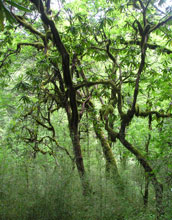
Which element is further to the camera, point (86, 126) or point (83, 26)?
point (86, 126)

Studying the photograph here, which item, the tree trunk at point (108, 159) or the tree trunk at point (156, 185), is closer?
the tree trunk at point (156, 185)

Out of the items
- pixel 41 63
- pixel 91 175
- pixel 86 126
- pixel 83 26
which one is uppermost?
pixel 83 26

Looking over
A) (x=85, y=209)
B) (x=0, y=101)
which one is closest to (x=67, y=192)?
(x=85, y=209)

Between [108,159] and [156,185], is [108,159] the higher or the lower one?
the higher one

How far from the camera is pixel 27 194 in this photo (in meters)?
3.52

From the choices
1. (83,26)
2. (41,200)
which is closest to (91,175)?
(41,200)

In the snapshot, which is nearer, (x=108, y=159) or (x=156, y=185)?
(x=156, y=185)

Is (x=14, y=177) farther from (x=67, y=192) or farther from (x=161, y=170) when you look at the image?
(x=161, y=170)

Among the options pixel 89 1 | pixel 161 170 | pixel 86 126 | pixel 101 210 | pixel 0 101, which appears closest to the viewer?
pixel 101 210

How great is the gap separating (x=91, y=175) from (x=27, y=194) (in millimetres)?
1176

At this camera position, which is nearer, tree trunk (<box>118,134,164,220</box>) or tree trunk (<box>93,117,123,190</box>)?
tree trunk (<box>118,134,164,220</box>)

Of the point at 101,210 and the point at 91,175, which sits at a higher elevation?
the point at 91,175

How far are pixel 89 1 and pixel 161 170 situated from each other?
4.46 meters

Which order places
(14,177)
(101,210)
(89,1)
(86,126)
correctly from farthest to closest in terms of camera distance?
(89,1) → (86,126) → (14,177) → (101,210)
